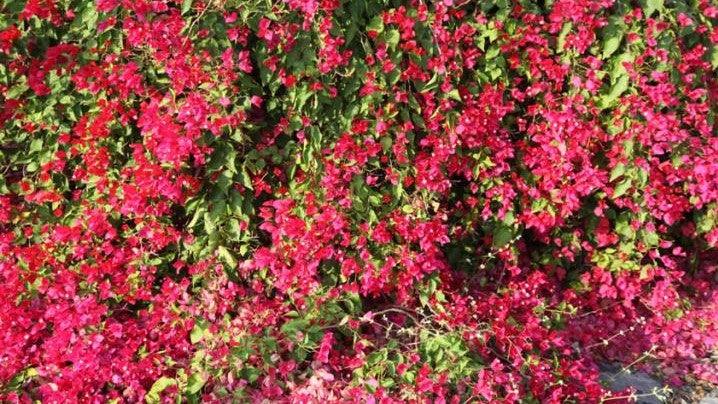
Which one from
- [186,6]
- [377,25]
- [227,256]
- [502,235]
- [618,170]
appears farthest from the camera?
[502,235]

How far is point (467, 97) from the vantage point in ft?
11.8

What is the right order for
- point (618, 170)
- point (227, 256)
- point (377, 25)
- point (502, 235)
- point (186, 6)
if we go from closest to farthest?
1. point (186, 6)
2. point (377, 25)
3. point (227, 256)
4. point (618, 170)
5. point (502, 235)

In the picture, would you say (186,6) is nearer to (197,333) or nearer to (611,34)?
(197,333)

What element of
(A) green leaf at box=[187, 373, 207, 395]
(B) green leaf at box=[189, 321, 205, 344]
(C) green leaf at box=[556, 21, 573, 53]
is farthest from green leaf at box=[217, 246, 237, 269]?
(C) green leaf at box=[556, 21, 573, 53]

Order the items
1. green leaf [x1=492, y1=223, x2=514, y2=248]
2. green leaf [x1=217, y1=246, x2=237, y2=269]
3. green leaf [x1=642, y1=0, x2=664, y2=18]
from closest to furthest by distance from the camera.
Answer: green leaf [x1=217, y1=246, x2=237, y2=269], green leaf [x1=642, y1=0, x2=664, y2=18], green leaf [x1=492, y1=223, x2=514, y2=248]

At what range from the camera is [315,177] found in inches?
136

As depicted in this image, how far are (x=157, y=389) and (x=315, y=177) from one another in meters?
1.17

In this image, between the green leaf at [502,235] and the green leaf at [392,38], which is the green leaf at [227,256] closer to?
the green leaf at [392,38]

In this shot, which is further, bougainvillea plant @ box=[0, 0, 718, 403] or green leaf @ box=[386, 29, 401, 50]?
green leaf @ box=[386, 29, 401, 50]

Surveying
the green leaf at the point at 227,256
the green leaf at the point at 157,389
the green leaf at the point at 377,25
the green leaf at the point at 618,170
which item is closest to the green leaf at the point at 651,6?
the green leaf at the point at 618,170

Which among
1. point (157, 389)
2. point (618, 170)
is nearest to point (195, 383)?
point (157, 389)

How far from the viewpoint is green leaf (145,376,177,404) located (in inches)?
122

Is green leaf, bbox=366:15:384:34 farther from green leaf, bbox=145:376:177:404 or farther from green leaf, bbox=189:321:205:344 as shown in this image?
green leaf, bbox=145:376:177:404

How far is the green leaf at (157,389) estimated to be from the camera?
3.09 m
